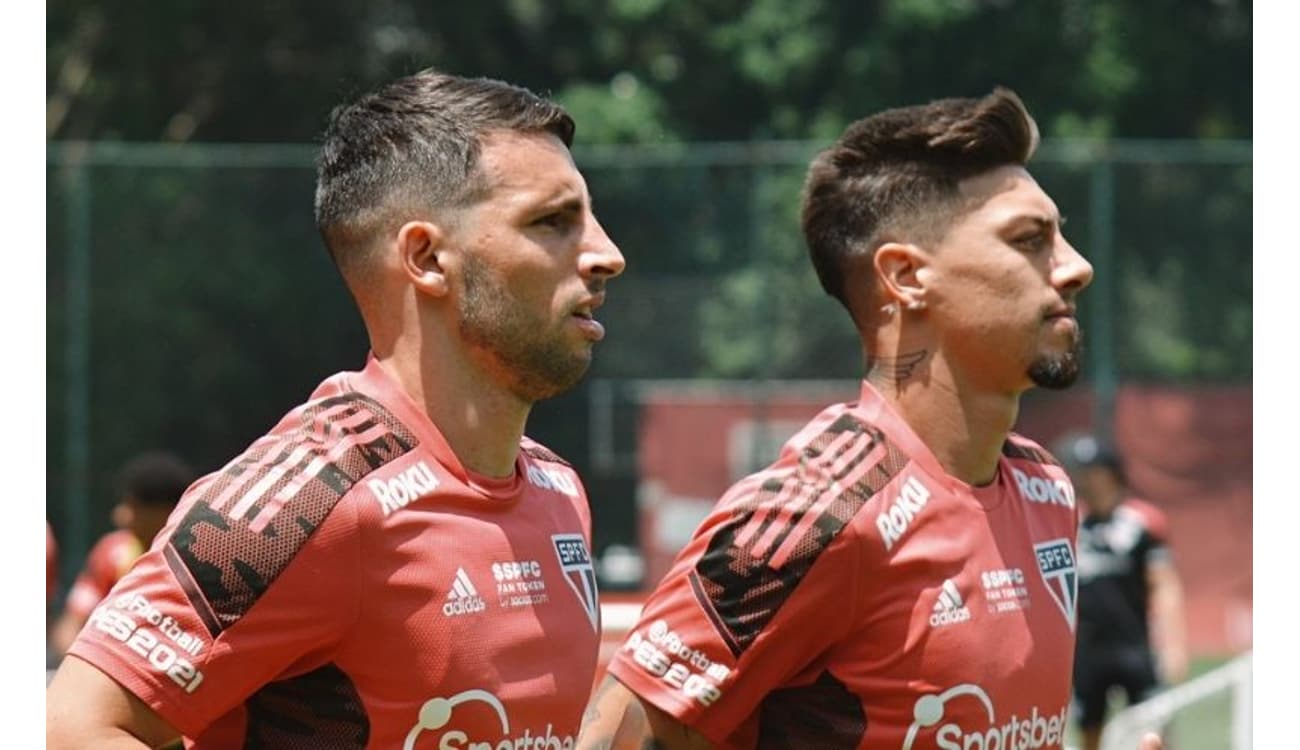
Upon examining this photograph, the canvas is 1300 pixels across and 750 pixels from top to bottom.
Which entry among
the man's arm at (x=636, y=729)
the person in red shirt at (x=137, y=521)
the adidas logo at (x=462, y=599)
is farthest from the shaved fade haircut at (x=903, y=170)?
the person in red shirt at (x=137, y=521)

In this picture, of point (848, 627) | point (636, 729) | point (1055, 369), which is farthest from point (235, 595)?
point (1055, 369)

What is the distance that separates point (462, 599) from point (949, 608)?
102 cm

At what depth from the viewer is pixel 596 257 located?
375 centimetres

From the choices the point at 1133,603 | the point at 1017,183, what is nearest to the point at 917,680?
the point at 1017,183

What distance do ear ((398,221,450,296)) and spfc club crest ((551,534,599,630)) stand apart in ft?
1.70

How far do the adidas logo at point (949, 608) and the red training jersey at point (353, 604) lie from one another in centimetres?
68

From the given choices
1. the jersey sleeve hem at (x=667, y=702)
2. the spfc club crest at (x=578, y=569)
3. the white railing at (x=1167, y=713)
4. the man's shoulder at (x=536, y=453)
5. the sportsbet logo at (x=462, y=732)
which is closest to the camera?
the sportsbet logo at (x=462, y=732)

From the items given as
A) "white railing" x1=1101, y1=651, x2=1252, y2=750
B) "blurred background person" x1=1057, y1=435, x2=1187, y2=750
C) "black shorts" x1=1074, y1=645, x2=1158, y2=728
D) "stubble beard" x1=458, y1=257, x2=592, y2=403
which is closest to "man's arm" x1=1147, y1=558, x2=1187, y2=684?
"blurred background person" x1=1057, y1=435, x2=1187, y2=750

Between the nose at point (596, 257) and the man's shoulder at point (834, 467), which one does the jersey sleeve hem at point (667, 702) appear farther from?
the nose at point (596, 257)

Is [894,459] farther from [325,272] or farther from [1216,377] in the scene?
[1216,377]

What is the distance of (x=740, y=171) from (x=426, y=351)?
10.5 m

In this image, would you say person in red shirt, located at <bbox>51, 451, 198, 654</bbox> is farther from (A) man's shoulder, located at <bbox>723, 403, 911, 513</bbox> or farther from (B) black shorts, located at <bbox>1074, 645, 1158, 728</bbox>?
(A) man's shoulder, located at <bbox>723, 403, 911, 513</bbox>

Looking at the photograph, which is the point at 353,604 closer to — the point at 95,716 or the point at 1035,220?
the point at 95,716

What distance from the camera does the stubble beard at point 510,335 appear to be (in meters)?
3.72
